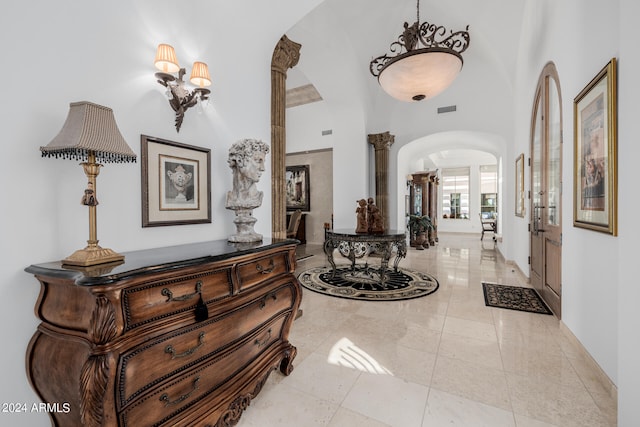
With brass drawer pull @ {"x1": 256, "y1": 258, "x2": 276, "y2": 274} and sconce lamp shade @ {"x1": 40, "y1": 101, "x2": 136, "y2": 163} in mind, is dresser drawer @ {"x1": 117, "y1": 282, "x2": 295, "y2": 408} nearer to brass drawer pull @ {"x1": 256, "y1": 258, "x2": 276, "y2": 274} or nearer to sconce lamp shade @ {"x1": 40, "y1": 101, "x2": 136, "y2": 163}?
brass drawer pull @ {"x1": 256, "y1": 258, "x2": 276, "y2": 274}

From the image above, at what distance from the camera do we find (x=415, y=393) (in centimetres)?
186

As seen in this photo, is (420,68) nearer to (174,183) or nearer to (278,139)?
(278,139)

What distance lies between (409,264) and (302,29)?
4.90 m

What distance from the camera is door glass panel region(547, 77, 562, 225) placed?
3.00 meters

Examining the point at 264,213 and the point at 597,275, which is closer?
the point at 597,275

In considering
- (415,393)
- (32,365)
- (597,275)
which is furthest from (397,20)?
(32,365)

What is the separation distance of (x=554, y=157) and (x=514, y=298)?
188cm

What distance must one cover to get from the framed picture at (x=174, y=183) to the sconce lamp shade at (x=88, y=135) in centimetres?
48

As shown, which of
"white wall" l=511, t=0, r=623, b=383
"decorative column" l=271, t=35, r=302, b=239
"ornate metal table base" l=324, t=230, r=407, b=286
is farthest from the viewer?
"ornate metal table base" l=324, t=230, r=407, b=286

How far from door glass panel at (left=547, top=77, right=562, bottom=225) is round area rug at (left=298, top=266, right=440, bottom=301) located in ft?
5.93

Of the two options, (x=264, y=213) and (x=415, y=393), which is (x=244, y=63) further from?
(x=415, y=393)

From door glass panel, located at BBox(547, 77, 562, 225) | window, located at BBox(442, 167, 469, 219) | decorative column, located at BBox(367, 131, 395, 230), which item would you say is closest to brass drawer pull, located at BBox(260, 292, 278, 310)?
door glass panel, located at BBox(547, 77, 562, 225)

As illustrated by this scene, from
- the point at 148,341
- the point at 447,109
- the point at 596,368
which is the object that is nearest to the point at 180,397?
the point at 148,341

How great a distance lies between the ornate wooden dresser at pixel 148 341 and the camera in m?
1.04
